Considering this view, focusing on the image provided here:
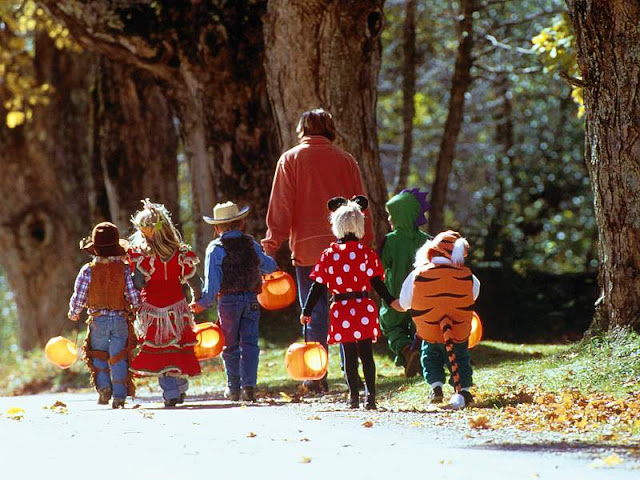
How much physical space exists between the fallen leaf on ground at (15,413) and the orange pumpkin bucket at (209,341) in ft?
4.70

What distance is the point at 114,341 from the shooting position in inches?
401

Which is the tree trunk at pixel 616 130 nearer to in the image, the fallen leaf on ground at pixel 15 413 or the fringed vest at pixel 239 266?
the fringed vest at pixel 239 266

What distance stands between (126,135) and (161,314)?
370 inches

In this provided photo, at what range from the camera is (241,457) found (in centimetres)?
675

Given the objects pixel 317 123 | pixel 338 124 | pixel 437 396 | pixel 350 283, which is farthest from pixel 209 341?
pixel 338 124

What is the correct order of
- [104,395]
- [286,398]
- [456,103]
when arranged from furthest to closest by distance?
[456,103] → [286,398] → [104,395]

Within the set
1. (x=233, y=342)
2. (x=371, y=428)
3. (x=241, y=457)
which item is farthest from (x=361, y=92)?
(x=241, y=457)

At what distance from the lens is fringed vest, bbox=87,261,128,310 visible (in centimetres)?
1005

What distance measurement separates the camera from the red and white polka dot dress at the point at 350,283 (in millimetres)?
9164

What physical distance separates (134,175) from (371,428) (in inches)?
455

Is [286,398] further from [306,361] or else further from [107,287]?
[107,287]

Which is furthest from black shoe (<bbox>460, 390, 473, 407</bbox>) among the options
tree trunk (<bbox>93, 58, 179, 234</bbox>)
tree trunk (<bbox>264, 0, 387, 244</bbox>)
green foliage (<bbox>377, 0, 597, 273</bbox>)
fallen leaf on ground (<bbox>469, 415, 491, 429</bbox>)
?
tree trunk (<bbox>93, 58, 179, 234</bbox>)

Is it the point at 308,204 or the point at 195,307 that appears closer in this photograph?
the point at 195,307

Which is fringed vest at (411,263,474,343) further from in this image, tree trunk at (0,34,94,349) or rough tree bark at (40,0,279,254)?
tree trunk at (0,34,94,349)
